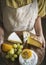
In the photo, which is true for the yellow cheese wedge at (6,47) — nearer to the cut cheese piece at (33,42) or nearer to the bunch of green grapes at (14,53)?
the bunch of green grapes at (14,53)

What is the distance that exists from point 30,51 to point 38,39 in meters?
0.13

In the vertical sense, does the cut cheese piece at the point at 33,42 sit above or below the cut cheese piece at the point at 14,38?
below

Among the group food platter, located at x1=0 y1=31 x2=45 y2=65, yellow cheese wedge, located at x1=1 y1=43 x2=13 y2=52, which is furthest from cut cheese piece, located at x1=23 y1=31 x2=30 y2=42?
yellow cheese wedge, located at x1=1 y1=43 x2=13 y2=52

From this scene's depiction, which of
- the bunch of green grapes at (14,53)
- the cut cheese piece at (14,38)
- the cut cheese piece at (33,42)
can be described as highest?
the cut cheese piece at (14,38)

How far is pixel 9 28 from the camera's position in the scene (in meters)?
1.57

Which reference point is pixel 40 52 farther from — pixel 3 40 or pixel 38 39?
pixel 3 40

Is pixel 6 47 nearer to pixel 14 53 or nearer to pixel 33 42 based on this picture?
pixel 14 53

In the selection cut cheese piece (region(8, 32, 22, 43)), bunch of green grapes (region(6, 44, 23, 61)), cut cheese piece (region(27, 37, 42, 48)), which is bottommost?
bunch of green grapes (region(6, 44, 23, 61))

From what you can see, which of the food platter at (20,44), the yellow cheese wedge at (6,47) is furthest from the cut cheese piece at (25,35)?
the yellow cheese wedge at (6,47)

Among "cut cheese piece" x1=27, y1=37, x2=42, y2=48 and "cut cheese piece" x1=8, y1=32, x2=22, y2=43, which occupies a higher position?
"cut cheese piece" x1=8, y1=32, x2=22, y2=43

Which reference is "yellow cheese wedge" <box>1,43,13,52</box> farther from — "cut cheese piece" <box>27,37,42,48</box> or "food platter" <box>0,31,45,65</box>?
"cut cheese piece" <box>27,37,42,48</box>

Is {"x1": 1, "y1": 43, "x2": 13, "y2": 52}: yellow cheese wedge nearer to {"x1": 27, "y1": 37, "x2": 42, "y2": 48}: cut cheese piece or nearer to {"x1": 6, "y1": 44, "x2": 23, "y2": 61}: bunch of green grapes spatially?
{"x1": 6, "y1": 44, "x2": 23, "y2": 61}: bunch of green grapes

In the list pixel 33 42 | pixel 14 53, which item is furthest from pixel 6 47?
pixel 33 42

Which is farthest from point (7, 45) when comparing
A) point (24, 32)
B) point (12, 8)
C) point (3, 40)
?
point (12, 8)
